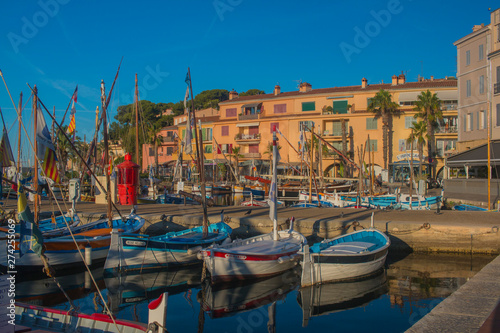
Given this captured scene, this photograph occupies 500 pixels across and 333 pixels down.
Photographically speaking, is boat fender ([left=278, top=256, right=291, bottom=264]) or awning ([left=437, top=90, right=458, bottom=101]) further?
awning ([left=437, top=90, right=458, bottom=101])

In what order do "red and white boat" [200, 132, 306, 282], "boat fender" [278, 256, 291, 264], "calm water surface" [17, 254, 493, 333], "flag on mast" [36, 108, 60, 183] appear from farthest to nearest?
"flag on mast" [36, 108, 60, 183] → "boat fender" [278, 256, 291, 264] → "red and white boat" [200, 132, 306, 282] → "calm water surface" [17, 254, 493, 333]

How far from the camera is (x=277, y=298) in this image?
13.4 metres

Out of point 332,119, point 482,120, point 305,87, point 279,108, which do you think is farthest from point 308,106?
point 482,120

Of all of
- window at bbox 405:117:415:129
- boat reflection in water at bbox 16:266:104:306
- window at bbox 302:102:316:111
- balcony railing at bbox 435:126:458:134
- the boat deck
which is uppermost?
window at bbox 302:102:316:111

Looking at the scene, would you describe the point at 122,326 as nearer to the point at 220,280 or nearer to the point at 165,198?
the point at 220,280

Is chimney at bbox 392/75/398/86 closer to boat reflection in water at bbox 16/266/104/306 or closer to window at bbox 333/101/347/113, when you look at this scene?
window at bbox 333/101/347/113

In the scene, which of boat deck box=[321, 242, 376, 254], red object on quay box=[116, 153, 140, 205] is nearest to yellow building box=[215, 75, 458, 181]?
red object on quay box=[116, 153, 140, 205]

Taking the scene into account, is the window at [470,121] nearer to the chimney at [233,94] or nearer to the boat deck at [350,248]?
the boat deck at [350,248]

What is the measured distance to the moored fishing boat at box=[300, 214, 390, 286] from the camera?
13523 millimetres

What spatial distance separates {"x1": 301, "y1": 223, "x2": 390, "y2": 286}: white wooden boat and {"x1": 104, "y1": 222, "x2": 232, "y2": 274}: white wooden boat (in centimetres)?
421

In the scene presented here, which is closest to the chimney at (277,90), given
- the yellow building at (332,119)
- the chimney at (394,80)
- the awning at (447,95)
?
the yellow building at (332,119)

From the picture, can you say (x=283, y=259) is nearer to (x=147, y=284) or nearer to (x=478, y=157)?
(x=147, y=284)

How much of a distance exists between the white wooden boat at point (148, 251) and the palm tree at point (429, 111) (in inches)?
1587

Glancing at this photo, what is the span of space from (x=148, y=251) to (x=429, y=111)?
142 feet
